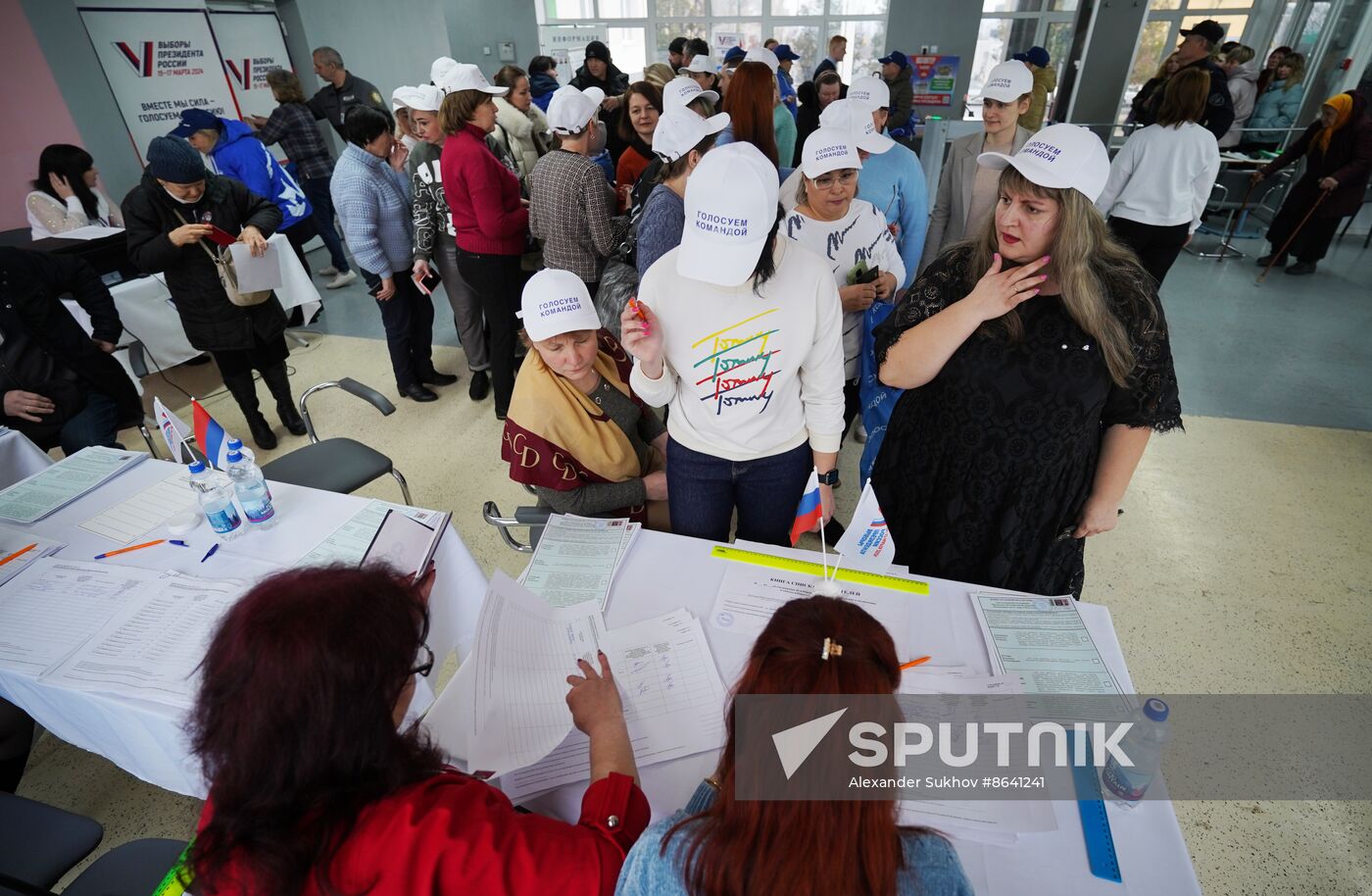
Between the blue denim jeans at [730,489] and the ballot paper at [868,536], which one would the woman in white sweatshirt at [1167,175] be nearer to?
the blue denim jeans at [730,489]

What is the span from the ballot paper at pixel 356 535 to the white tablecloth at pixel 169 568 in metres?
0.03

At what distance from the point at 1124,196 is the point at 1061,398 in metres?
3.00

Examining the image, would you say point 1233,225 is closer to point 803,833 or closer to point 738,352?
point 738,352

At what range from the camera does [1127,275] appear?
1355 mm

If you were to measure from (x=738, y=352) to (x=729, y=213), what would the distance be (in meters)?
0.32

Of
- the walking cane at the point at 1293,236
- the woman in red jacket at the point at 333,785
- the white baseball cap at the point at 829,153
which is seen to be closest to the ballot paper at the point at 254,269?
the white baseball cap at the point at 829,153

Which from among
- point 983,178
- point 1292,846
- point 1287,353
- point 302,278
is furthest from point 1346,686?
point 302,278

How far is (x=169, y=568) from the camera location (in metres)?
1.56

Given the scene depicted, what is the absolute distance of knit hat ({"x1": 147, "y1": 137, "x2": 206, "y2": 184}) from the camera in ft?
8.43

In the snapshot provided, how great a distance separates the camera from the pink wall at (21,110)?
4.10 meters

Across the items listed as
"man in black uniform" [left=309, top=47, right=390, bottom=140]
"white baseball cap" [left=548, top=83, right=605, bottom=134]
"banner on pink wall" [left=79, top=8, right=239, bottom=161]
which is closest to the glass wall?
"man in black uniform" [left=309, top=47, right=390, bottom=140]

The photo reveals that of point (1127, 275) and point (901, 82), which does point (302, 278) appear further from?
point (901, 82)

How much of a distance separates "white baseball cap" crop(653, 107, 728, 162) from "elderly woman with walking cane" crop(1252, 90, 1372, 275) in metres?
5.62

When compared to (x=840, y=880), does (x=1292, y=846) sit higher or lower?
lower
